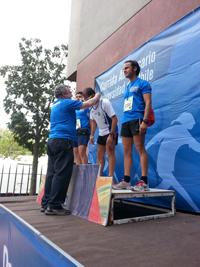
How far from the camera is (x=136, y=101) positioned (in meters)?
3.53

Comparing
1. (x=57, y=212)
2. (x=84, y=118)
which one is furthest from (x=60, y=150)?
(x=84, y=118)

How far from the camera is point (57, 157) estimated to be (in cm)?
346

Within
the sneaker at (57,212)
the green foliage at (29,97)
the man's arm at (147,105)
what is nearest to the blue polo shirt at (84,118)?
the man's arm at (147,105)

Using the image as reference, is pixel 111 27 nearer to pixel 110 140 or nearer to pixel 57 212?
pixel 110 140

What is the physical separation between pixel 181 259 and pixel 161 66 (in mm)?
2988

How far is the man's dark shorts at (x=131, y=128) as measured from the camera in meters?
3.42

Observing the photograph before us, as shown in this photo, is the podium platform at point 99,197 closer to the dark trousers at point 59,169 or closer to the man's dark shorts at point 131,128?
the dark trousers at point 59,169

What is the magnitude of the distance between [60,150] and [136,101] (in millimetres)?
1014

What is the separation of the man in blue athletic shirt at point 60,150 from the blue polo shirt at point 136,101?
16.5 inches

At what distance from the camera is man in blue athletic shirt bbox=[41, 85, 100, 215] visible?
3.32m

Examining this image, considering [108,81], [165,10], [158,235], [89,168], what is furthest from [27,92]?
[158,235]

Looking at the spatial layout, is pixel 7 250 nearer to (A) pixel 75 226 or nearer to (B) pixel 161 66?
(A) pixel 75 226

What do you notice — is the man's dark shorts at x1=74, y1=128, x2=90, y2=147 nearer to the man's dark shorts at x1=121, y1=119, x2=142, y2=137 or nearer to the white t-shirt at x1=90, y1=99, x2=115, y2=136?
the white t-shirt at x1=90, y1=99, x2=115, y2=136

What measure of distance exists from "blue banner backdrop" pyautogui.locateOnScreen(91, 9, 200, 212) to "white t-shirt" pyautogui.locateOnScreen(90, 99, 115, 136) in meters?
0.58
